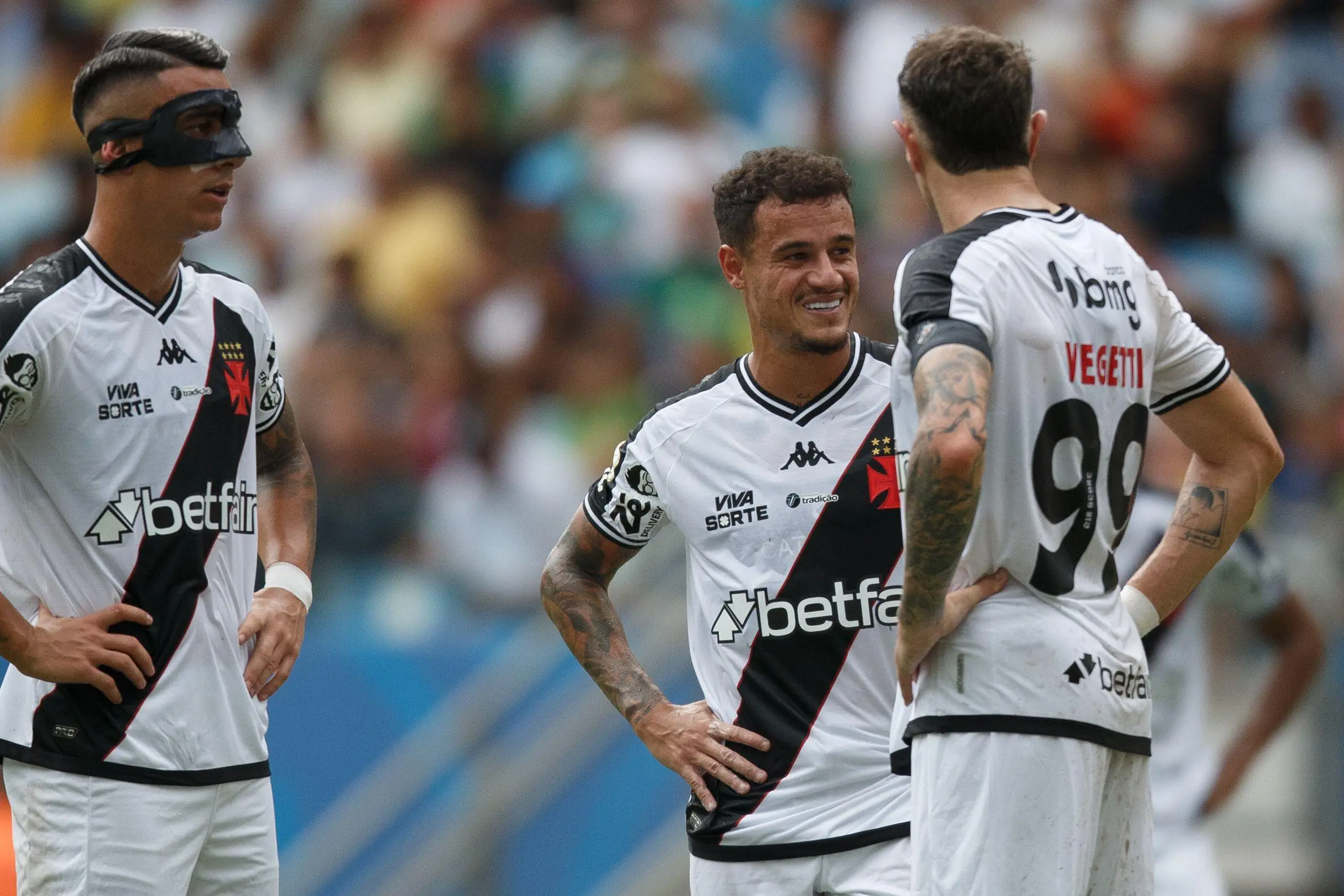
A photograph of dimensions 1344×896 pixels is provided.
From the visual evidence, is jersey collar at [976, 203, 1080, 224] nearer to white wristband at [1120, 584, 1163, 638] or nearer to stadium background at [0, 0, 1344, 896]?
white wristband at [1120, 584, 1163, 638]

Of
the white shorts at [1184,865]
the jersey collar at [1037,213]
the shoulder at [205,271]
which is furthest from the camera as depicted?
the white shorts at [1184,865]

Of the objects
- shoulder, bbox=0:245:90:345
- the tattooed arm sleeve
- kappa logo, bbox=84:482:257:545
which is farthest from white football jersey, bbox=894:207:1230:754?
shoulder, bbox=0:245:90:345

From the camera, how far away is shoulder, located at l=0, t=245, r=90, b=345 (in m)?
4.60

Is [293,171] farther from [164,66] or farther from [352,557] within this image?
[164,66]

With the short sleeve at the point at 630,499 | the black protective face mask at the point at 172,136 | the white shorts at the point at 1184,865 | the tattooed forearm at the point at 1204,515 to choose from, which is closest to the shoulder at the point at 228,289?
the black protective face mask at the point at 172,136

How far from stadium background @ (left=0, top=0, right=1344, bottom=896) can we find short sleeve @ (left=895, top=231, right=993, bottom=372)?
4.76 metres

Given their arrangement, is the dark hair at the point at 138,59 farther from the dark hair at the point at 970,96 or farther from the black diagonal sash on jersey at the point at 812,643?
the black diagonal sash on jersey at the point at 812,643

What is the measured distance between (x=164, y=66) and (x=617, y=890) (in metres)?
5.19

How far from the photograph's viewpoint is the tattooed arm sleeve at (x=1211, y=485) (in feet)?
15.4

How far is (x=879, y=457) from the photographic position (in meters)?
5.02

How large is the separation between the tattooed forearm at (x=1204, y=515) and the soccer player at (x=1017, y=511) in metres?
0.44

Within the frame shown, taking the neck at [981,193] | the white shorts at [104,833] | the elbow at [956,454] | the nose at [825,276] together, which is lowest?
the white shorts at [104,833]

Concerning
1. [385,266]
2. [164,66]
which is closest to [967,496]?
[164,66]

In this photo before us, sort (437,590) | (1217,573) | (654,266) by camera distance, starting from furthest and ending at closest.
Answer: (654,266)
(437,590)
(1217,573)
